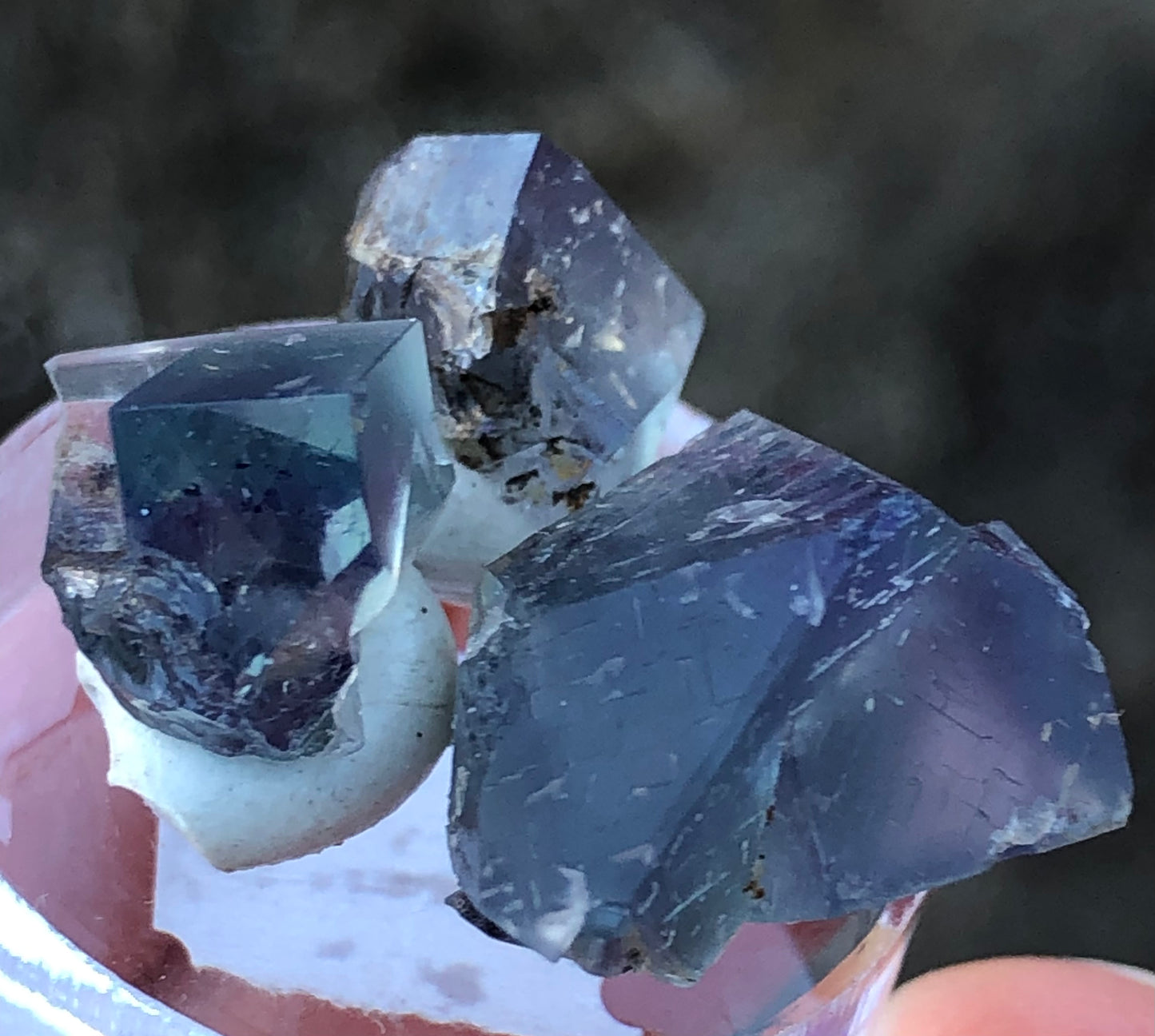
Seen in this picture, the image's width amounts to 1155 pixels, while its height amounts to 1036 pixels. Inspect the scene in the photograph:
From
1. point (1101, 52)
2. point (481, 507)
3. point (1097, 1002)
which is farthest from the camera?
point (1101, 52)

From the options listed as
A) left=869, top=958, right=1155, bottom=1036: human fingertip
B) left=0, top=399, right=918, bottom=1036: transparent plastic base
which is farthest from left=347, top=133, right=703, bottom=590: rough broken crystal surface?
left=869, top=958, right=1155, bottom=1036: human fingertip

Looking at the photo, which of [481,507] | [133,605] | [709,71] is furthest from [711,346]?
[133,605]

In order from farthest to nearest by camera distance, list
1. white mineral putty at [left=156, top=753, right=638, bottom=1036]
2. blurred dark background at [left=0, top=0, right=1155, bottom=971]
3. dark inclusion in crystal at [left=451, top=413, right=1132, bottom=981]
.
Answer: blurred dark background at [left=0, top=0, right=1155, bottom=971]
white mineral putty at [left=156, top=753, right=638, bottom=1036]
dark inclusion in crystal at [left=451, top=413, right=1132, bottom=981]

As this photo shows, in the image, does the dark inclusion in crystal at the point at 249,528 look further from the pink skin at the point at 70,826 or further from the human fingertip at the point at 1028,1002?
the human fingertip at the point at 1028,1002

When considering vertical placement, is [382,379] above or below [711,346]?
above

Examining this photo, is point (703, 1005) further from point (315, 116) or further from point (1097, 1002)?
point (315, 116)

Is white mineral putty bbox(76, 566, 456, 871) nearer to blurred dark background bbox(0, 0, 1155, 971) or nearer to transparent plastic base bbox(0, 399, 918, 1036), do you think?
transparent plastic base bbox(0, 399, 918, 1036)

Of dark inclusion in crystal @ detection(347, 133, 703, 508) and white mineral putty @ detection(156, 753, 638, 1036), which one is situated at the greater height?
dark inclusion in crystal @ detection(347, 133, 703, 508)
